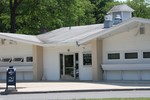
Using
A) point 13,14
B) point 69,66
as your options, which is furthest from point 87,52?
point 13,14

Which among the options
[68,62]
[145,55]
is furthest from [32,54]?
[145,55]

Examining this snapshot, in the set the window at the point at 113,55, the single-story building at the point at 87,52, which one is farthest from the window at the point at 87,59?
the window at the point at 113,55

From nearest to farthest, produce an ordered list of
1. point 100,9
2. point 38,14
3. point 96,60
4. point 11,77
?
point 11,77 → point 96,60 → point 38,14 → point 100,9

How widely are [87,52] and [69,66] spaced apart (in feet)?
6.82

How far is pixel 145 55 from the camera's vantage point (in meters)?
27.7

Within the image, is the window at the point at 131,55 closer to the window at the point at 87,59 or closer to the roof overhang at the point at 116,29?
the roof overhang at the point at 116,29

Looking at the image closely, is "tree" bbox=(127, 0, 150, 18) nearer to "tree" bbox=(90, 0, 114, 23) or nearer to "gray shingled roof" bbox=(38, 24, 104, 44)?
"tree" bbox=(90, 0, 114, 23)

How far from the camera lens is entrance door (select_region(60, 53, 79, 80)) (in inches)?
1230

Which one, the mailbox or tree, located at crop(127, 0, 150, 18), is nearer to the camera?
the mailbox

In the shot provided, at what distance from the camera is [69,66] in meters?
31.6

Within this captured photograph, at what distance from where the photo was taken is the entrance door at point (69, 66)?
31.2 metres

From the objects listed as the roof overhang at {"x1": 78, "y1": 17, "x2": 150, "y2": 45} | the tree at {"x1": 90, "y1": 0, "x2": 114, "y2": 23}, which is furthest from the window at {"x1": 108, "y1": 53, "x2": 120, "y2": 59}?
the tree at {"x1": 90, "y1": 0, "x2": 114, "y2": 23}

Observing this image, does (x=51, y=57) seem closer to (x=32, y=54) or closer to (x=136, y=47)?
(x=32, y=54)

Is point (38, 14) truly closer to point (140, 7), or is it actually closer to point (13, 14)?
point (13, 14)
